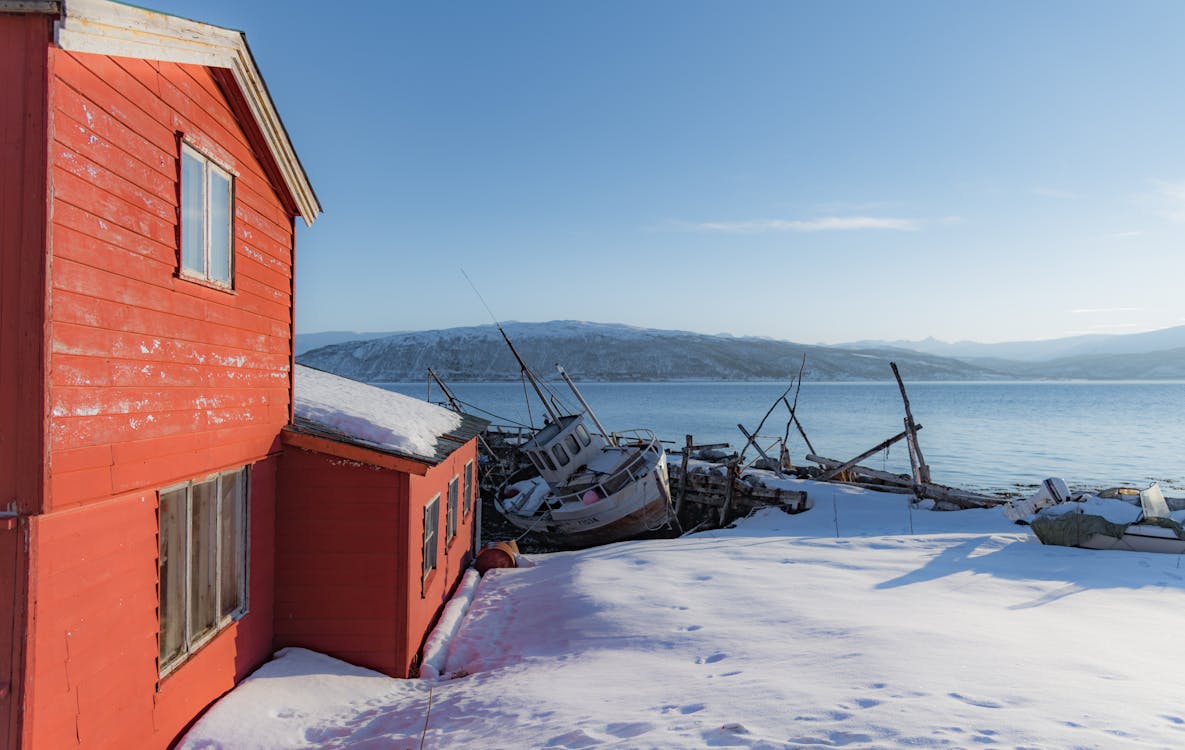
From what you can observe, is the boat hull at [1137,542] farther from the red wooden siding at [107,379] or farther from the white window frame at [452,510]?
the red wooden siding at [107,379]

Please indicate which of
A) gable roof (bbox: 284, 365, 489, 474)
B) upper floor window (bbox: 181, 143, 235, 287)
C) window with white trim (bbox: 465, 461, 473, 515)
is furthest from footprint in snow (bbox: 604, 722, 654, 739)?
window with white trim (bbox: 465, 461, 473, 515)

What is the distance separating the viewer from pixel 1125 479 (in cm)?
4219

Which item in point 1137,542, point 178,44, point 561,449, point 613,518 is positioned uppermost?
point 178,44

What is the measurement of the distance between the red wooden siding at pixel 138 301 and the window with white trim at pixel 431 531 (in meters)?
2.92

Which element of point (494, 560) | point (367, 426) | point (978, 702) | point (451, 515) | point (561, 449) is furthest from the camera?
point (561, 449)

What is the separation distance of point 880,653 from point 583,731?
3.46 metres

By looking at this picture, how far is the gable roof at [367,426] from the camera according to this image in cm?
825

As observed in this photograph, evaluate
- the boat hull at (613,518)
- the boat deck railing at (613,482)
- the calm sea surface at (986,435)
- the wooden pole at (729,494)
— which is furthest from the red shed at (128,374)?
the calm sea surface at (986,435)

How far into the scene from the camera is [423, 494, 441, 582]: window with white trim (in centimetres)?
988

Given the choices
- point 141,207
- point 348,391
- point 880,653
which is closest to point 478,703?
point 880,653

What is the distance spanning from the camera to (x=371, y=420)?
9.86 meters

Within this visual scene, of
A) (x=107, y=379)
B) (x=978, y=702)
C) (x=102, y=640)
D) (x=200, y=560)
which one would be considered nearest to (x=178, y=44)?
(x=107, y=379)

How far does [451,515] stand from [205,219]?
756cm

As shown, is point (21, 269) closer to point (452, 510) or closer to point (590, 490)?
point (452, 510)
